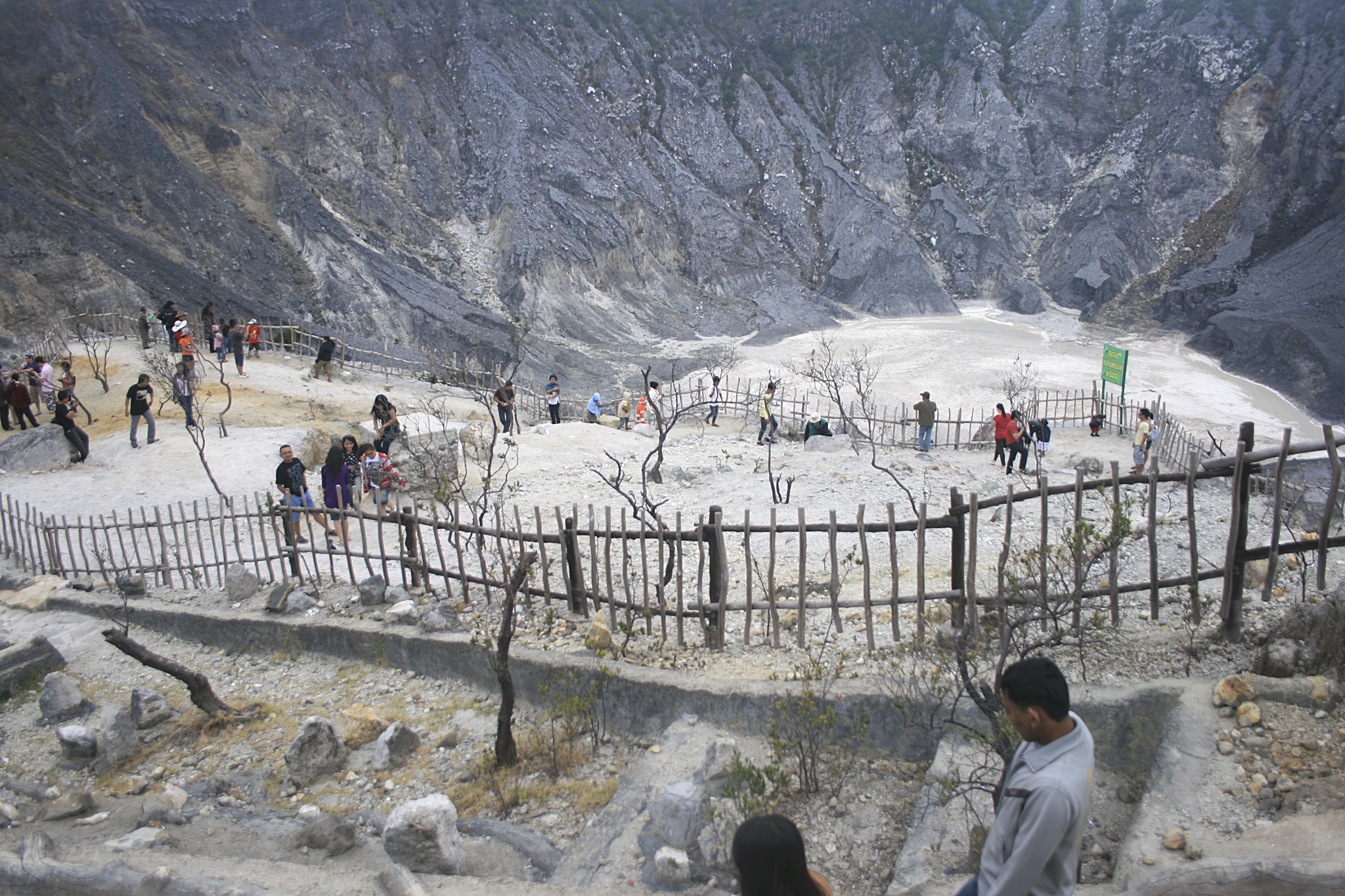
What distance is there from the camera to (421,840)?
355cm

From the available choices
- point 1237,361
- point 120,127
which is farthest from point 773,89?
point 120,127

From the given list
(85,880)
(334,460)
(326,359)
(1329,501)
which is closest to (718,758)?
(85,880)

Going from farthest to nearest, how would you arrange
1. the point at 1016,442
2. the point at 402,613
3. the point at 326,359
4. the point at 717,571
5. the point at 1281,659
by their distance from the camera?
the point at 326,359
the point at 1016,442
the point at 402,613
the point at 717,571
the point at 1281,659

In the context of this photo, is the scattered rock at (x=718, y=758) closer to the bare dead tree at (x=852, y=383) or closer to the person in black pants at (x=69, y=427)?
the bare dead tree at (x=852, y=383)

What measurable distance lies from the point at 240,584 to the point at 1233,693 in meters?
7.39

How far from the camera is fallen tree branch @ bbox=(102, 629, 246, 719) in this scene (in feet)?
16.0

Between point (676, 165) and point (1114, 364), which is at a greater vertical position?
point (676, 165)

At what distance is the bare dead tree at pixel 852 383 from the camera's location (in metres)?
13.5

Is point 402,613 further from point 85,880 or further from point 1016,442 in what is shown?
point 1016,442

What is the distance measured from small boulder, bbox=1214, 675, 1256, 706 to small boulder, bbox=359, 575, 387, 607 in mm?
5759

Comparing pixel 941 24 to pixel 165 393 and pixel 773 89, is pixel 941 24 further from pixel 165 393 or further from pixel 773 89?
pixel 165 393

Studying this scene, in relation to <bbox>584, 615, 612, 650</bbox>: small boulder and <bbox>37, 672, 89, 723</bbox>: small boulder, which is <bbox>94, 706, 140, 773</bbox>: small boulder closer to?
<bbox>37, 672, 89, 723</bbox>: small boulder

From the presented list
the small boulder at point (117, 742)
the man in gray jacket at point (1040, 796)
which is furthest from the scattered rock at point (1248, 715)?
the small boulder at point (117, 742)

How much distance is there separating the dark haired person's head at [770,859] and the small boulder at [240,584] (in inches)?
251
